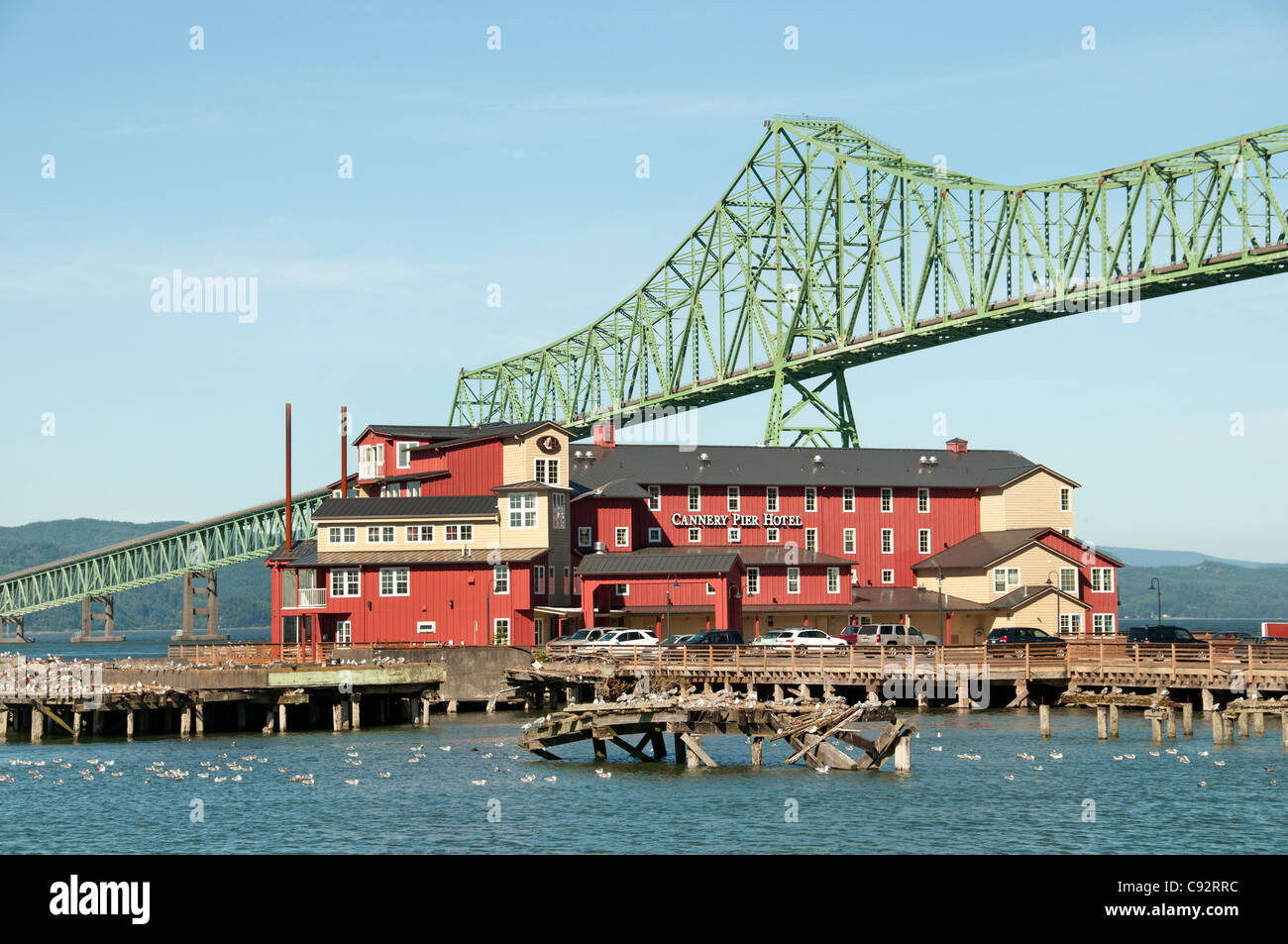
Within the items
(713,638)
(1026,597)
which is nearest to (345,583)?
(713,638)

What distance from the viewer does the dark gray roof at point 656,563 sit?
84.1 metres

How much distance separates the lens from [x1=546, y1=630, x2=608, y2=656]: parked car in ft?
234

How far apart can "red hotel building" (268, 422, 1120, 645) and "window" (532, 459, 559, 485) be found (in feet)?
0.27

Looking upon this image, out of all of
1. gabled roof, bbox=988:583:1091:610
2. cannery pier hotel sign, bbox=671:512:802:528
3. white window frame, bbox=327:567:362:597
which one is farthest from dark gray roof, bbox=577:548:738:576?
gabled roof, bbox=988:583:1091:610

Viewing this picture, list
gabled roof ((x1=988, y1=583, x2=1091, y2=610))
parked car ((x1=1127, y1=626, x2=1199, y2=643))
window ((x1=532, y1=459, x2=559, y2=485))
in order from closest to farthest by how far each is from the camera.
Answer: parked car ((x1=1127, y1=626, x2=1199, y2=643)) → window ((x1=532, y1=459, x2=559, y2=485)) → gabled roof ((x1=988, y1=583, x2=1091, y2=610))

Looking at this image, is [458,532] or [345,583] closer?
[345,583]

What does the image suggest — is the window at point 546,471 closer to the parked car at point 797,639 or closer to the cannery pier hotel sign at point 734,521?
the cannery pier hotel sign at point 734,521

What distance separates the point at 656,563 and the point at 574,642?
43.2 ft

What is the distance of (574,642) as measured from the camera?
72.9m

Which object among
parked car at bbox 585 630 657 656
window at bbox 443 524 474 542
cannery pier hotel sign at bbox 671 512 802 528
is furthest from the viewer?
cannery pier hotel sign at bbox 671 512 802 528

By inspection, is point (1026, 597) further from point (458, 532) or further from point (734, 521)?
point (458, 532)

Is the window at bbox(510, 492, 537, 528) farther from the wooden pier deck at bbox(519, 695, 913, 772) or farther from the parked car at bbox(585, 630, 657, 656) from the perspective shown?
the wooden pier deck at bbox(519, 695, 913, 772)

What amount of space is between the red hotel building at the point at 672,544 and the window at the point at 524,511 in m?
0.08

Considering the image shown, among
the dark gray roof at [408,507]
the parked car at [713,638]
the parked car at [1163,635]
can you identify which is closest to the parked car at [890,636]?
the parked car at [713,638]
